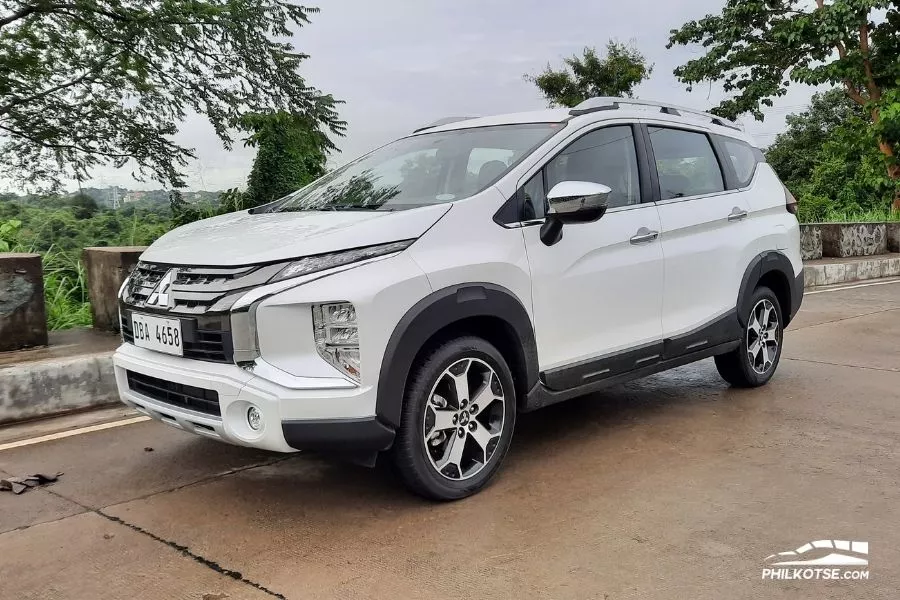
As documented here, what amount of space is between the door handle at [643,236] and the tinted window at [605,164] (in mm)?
177

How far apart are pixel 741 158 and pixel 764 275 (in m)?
0.83

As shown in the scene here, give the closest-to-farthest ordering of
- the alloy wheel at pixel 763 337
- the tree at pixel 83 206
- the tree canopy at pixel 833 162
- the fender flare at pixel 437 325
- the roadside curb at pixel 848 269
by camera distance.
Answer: the fender flare at pixel 437 325, the alloy wheel at pixel 763 337, the tree at pixel 83 206, the roadside curb at pixel 848 269, the tree canopy at pixel 833 162

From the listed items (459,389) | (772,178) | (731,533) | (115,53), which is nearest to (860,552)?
(731,533)

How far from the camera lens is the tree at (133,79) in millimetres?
10703

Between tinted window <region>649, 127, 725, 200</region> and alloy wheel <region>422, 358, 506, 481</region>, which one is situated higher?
tinted window <region>649, 127, 725, 200</region>

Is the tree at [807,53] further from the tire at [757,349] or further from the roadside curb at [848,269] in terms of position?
the tire at [757,349]

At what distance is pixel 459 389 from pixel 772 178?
3.46 metres

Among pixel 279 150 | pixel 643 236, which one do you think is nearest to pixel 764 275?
pixel 643 236

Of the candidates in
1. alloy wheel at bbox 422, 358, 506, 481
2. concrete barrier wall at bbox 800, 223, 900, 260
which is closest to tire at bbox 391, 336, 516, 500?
alloy wheel at bbox 422, 358, 506, 481

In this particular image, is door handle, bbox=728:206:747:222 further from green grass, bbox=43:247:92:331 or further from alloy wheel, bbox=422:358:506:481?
green grass, bbox=43:247:92:331

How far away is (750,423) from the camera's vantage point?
191 inches

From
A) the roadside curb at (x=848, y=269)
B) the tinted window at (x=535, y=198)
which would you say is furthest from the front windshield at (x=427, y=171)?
the roadside curb at (x=848, y=269)

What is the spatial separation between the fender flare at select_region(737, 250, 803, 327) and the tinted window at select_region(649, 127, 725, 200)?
0.60 meters

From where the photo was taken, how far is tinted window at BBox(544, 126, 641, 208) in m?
4.15
